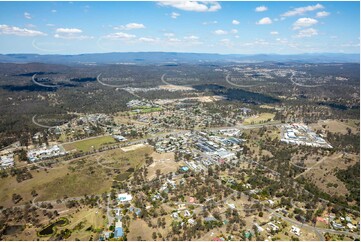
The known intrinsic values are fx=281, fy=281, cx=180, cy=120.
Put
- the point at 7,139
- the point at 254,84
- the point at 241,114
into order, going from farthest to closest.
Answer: the point at 254,84 → the point at 241,114 → the point at 7,139

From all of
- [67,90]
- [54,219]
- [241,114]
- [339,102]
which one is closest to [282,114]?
[241,114]

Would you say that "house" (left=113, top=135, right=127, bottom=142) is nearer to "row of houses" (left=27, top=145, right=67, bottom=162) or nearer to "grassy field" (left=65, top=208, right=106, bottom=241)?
"row of houses" (left=27, top=145, right=67, bottom=162)

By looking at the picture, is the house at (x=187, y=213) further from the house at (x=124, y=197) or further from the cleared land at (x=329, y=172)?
the cleared land at (x=329, y=172)

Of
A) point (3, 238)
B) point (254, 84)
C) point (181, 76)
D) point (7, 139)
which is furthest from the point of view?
point (181, 76)

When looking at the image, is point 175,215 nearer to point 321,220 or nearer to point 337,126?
point 321,220

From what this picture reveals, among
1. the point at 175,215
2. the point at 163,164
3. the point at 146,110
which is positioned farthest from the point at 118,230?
the point at 146,110

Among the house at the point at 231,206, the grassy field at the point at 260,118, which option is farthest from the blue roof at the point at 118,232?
the grassy field at the point at 260,118

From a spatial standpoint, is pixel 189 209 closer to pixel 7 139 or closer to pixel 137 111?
pixel 7 139
